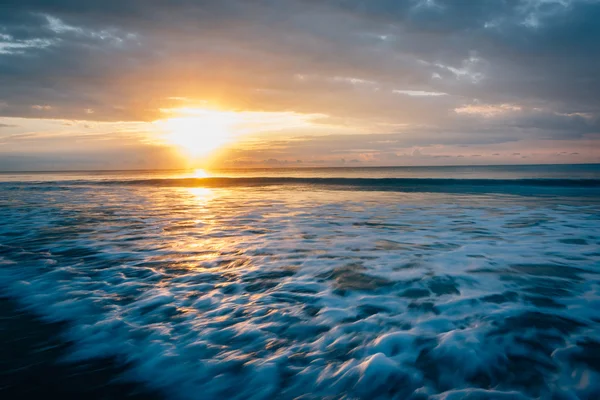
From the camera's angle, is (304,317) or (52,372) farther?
(304,317)

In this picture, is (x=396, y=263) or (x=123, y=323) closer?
(x=123, y=323)

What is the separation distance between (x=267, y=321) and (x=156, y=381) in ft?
4.44

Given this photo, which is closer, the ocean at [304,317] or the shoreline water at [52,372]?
the shoreline water at [52,372]

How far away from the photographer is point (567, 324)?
3900mm

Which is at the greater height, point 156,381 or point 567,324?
point 567,324

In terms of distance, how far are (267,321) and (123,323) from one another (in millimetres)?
1629

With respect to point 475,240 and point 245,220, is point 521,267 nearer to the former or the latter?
point 475,240

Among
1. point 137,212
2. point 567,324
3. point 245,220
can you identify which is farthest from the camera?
point 137,212

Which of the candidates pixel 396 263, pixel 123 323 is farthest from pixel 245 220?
pixel 123 323

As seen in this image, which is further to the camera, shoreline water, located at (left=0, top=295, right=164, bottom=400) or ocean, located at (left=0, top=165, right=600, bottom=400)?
ocean, located at (left=0, top=165, right=600, bottom=400)

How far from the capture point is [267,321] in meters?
4.14

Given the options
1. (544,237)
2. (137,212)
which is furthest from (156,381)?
(137,212)

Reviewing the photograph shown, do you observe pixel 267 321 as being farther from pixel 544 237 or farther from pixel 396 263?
pixel 544 237

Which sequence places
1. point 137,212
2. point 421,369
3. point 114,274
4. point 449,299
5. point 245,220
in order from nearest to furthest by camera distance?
point 421,369
point 449,299
point 114,274
point 245,220
point 137,212
